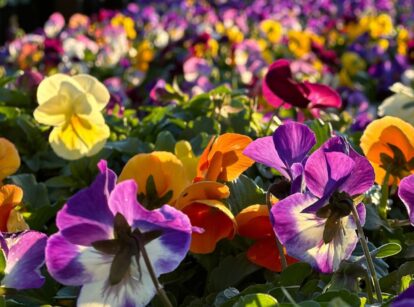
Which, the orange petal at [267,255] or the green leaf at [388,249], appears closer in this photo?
the green leaf at [388,249]

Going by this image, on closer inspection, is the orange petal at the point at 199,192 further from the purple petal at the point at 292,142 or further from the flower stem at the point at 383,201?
the flower stem at the point at 383,201

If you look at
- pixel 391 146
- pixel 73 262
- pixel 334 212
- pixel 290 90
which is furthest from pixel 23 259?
pixel 290 90

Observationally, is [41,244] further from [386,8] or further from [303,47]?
[386,8]

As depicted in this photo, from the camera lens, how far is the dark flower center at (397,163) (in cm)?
110

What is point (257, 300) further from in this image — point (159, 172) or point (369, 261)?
point (159, 172)

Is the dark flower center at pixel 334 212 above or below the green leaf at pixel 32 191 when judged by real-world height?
above

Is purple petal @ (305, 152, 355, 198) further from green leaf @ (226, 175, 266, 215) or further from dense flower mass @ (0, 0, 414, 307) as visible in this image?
green leaf @ (226, 175, 266, 215)

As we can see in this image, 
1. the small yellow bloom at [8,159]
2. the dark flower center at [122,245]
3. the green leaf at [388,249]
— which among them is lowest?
the green leaf at [388,249]

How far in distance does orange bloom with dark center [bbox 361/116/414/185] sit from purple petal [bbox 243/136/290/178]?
231 mm

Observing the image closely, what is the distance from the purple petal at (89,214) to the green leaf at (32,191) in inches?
22.8

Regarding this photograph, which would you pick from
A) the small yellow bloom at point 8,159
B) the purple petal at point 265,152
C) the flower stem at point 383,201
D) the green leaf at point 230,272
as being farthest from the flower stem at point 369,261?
the small yellow bloom at point 8,159

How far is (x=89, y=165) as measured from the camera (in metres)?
1.47

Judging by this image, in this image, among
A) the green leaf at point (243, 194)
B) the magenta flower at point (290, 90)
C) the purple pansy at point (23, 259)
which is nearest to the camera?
the purple pansy at point (23, 259)

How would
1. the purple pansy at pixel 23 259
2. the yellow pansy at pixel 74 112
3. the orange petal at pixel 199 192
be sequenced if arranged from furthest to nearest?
the yellow pansy at pixel 74 112 → the orange petal at pixel 199 192 → the purple pansy at pixel 23 259
